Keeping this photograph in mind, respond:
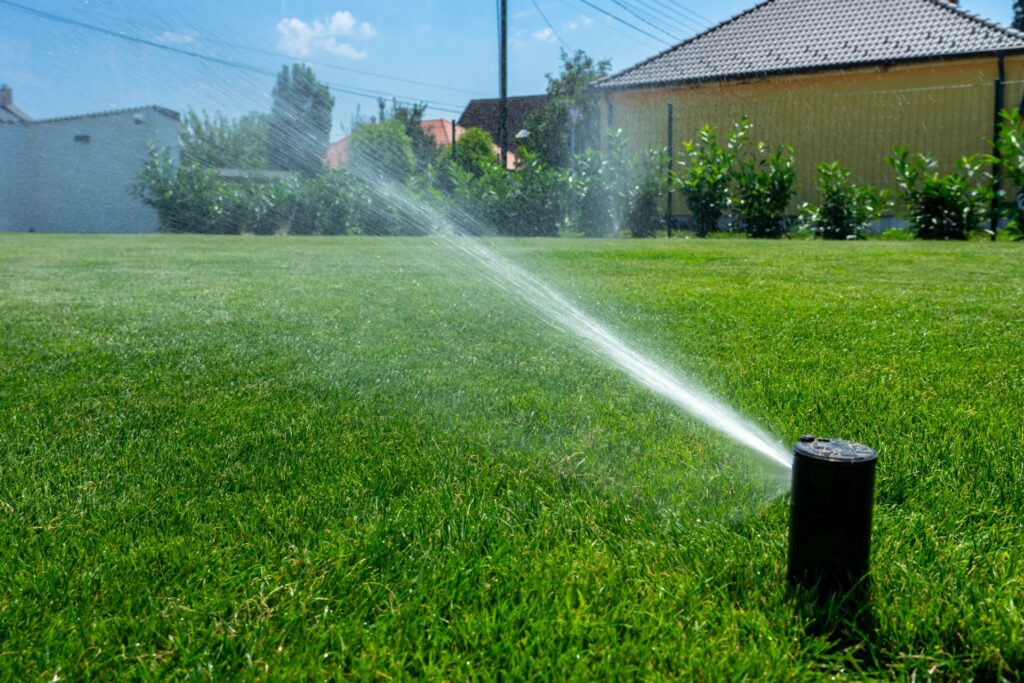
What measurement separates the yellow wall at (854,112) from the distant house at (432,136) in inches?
154

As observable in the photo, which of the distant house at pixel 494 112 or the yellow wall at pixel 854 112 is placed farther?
the distant house at pixel 494 112

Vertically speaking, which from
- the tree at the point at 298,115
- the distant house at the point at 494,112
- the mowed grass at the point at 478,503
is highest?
the distant house at the point at 494,112

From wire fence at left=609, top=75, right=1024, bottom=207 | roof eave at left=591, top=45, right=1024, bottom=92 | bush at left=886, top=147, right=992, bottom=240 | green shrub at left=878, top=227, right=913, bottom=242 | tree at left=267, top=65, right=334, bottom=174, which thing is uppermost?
roof eave at left=591, top=45, right=1024, bottom=92

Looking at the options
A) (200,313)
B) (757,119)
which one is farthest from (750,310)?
(757,119)

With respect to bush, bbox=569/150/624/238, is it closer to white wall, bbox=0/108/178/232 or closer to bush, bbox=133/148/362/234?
bush, bbox=133/148/362/234

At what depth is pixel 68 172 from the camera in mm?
22672

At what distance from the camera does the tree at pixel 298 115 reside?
21.2 ft

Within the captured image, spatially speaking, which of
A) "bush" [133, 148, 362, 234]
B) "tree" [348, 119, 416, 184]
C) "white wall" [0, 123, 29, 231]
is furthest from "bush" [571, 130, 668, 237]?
"white wall" [0, 123, 29, 231]

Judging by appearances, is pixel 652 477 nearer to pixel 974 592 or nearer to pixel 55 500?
pixel 974 592

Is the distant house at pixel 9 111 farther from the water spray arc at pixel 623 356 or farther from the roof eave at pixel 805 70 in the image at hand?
the water spray arc at pixel 623 356

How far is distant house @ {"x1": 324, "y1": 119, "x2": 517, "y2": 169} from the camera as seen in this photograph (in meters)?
14.0

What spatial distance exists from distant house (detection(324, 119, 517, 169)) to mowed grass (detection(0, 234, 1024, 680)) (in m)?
8.11

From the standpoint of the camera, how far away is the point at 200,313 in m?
4.23

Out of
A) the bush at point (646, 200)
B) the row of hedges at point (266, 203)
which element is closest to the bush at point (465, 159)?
the row of hedges at point (266, 203)
